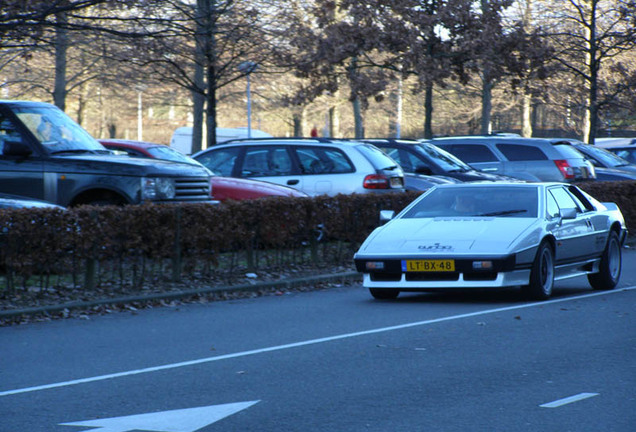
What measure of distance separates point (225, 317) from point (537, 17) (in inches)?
1244

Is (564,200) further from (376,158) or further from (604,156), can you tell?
(604,156)

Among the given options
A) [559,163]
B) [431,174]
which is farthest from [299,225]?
[559,163]

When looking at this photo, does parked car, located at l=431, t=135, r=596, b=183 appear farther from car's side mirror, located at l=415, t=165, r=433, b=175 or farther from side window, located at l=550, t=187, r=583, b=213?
side window, located at l=550, t=187, r=583, b=213

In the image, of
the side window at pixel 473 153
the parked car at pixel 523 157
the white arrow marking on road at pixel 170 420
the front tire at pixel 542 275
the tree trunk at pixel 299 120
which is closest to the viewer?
the white arrow marking on road at pixel 170 420

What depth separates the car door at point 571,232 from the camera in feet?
38.9

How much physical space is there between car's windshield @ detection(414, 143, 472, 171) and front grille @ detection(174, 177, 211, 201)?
295 inches

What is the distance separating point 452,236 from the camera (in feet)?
36.9

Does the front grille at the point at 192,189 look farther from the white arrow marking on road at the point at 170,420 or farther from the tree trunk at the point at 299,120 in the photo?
the tree trunk at the point at 299,120

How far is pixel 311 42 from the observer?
31.4m

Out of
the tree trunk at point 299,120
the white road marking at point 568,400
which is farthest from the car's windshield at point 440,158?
the tree trunk at point 299,120

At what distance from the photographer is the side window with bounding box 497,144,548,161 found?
2445 centimetres

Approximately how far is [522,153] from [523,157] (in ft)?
0.36

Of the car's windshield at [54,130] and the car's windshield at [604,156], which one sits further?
the car's windshield at [604,156]

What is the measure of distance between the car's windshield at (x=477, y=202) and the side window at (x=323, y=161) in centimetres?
492
